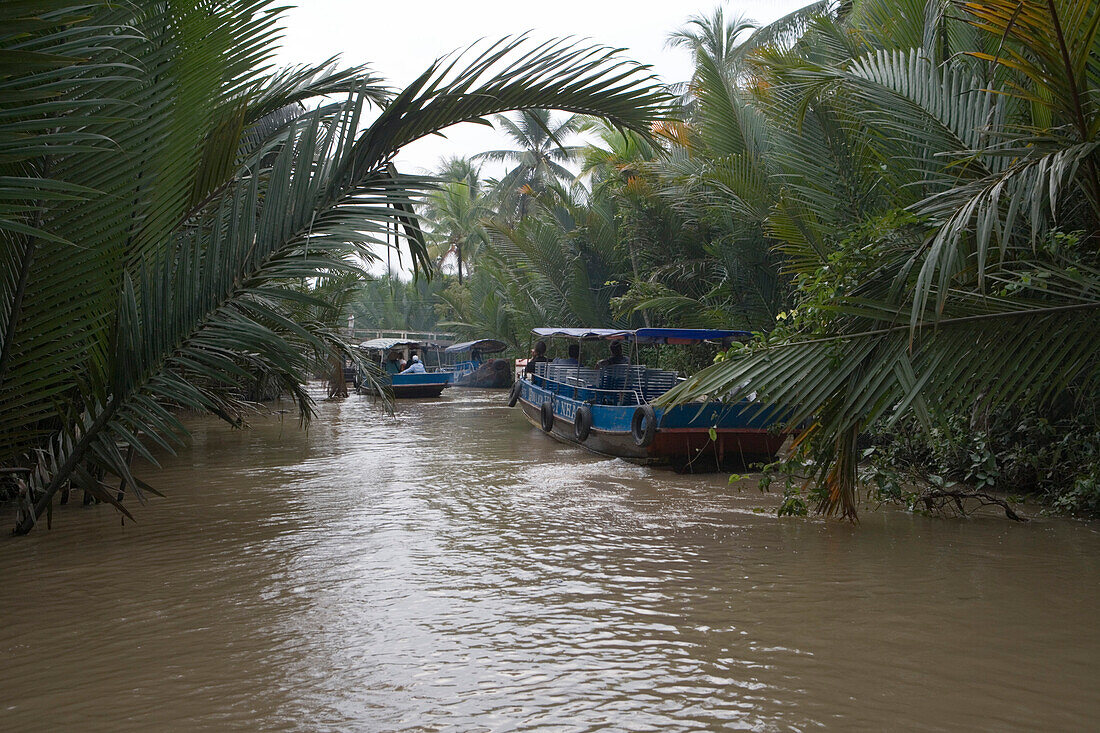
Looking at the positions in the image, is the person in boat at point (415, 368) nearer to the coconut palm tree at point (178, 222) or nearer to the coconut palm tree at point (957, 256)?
the coconut palm tree at point (957, 256)

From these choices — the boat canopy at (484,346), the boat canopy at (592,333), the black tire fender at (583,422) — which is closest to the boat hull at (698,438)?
the black tire fender at (583,422)

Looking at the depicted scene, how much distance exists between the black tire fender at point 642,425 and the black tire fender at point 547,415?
354cm

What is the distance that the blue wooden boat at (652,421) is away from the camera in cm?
1092

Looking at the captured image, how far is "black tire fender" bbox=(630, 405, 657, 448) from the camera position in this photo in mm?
10789

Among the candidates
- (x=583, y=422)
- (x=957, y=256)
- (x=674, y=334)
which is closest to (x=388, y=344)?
(x=583, y=422)

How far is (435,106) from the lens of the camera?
484 centimetres

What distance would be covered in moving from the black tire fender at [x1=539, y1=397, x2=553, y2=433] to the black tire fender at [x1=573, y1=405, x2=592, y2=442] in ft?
6.22

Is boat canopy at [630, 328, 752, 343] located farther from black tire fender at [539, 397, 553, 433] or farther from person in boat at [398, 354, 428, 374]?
person in boat at [398, 354, 428, 374]

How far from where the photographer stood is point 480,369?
3369cm

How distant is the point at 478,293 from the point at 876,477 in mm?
28742

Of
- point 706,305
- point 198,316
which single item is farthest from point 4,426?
point 706,305

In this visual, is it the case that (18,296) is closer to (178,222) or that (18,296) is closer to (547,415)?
(178,222)

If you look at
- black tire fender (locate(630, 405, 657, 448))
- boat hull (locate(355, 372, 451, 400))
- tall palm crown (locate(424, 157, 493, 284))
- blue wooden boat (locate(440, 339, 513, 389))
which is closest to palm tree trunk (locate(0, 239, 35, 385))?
black tire fender (locate(630, 405, 657, 448))

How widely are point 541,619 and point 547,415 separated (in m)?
10.1
